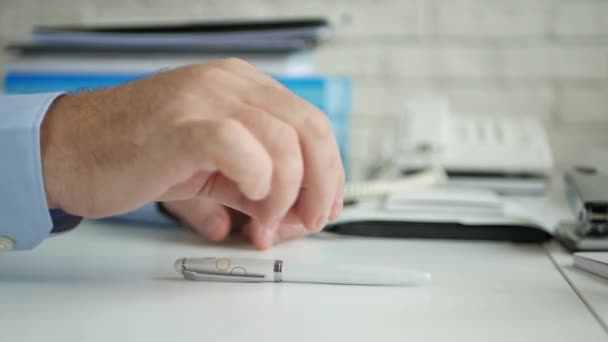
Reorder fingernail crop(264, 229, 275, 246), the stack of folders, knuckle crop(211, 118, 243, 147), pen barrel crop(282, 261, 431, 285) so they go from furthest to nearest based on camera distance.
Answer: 1. the stack of folders
2. fingernail crop(264, 229, 275, 246)
3. pen barrel crop(282, 261, 431, 285)
4. knuckle crop(211, 118, 243, 147)

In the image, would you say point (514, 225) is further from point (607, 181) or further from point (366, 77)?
point (366, 77)

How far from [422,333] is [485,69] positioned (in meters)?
0.88

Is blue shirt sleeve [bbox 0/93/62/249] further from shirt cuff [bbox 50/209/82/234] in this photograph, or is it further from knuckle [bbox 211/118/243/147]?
knuckle [bbox 211/118/243/147]

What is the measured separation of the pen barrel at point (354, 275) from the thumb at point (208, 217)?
15 centimetres

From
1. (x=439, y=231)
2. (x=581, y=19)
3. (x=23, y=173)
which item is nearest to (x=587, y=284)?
(x=439, y=231)

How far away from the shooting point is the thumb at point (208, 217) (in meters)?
0.61

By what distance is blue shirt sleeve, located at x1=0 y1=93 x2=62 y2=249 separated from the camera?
43 cm

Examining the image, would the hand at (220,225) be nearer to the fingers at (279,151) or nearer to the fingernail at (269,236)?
the fingernail at (269,236)

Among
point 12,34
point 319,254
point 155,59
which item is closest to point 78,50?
point 155,59

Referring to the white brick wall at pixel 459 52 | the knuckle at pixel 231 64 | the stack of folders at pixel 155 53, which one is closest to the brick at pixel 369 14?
the white brick wall at pixel 459 52

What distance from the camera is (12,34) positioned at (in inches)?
50.7

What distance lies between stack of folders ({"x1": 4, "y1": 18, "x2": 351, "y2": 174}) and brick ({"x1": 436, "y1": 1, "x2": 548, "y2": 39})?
1.02 ft

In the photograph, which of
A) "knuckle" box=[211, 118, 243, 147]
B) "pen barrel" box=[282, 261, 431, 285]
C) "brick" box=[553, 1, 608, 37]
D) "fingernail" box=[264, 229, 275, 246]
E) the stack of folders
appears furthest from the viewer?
"brick" box=[553, 1, 608, 37]

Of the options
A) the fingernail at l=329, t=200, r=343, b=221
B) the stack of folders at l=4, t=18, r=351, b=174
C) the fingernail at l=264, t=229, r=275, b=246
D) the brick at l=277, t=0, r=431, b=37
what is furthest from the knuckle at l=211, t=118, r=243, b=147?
the brick at l=277, t=0, r=431, b=37
